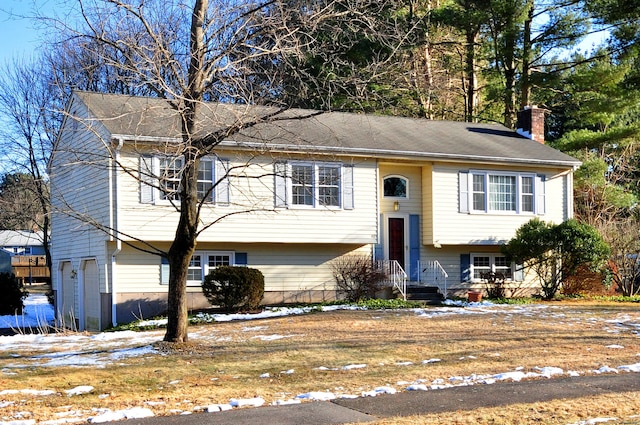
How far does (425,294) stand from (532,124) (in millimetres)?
8652

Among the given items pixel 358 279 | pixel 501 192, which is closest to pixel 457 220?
pixel 501 192

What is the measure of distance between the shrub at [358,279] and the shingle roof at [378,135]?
3.32 m

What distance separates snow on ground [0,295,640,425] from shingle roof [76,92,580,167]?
15.1 feet

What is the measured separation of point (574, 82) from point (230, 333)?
21299 millimetres

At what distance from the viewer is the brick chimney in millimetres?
28237

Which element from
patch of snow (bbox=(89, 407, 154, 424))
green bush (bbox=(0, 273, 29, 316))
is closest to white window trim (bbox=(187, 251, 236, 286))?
green bush (bbox=(0, 273, 29, 316))

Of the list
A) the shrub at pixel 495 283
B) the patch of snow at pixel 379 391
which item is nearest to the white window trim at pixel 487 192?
the shrub at pixel 495 283

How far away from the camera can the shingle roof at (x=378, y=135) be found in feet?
68.0

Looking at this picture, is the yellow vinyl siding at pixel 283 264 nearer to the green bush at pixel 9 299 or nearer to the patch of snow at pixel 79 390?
the green bush at pixel 9 299

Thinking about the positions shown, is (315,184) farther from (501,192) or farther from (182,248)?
(182,248)

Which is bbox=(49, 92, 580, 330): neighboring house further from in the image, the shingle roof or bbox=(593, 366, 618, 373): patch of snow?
bbox=(593, 366, 618, 373): patch of snow

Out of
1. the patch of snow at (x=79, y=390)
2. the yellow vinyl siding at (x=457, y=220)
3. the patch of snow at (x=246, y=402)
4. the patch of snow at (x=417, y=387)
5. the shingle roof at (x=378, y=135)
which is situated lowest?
the patch of snow at (x=417, y=387)

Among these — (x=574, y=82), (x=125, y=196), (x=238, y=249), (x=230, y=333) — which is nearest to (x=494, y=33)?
(x=574, y=82)

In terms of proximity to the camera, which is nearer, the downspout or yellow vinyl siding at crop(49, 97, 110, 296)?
the downspout
